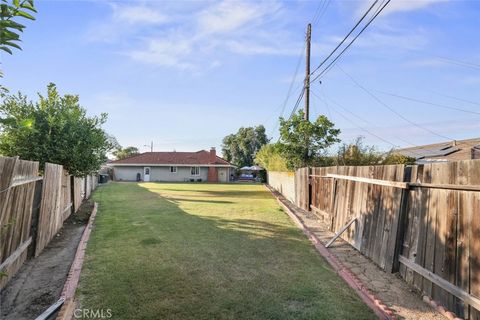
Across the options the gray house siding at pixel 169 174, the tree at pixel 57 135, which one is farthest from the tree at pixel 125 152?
the tree at pixel 57 135

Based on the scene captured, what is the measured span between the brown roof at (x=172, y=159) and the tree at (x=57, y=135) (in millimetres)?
31792

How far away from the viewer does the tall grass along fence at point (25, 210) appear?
4832mm

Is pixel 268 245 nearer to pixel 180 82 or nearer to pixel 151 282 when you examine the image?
pixel 151 282

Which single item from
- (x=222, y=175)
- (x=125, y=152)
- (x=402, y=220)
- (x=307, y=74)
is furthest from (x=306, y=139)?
(x=125, y=152)

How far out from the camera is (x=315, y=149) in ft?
61.5

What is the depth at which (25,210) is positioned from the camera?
6188mm

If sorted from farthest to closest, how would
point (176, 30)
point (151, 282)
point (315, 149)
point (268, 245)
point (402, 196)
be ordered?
point (315, 149), point (176, 30), point (268, 245), point (402, 196), point (151, 282)

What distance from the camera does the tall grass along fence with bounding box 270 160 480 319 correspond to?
13.4 feet

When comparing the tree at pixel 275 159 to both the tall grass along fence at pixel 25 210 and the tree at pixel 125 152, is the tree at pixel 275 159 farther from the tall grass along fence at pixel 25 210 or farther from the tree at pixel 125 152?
the tree at pixel 125 152

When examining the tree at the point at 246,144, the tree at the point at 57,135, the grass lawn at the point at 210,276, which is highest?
the tree at the point at 246,144

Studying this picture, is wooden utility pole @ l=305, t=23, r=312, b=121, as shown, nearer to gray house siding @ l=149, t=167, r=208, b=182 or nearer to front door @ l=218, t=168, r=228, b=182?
front door @ l=218, t=168, r=228, b=182

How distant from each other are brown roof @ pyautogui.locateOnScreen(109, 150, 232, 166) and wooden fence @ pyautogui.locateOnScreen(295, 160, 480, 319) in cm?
3715

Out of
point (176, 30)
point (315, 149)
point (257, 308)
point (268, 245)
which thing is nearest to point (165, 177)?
point (315, 149)

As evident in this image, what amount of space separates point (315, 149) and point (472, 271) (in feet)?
49.1
